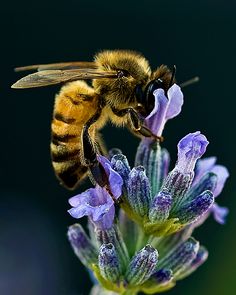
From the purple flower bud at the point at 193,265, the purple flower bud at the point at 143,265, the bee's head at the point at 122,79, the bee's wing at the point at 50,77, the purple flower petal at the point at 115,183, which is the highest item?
the bee's wing at the point at 50,77

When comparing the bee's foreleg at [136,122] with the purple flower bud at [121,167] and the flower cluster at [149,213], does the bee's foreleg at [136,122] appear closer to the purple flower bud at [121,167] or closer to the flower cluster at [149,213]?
the flower cluster at [149,213]

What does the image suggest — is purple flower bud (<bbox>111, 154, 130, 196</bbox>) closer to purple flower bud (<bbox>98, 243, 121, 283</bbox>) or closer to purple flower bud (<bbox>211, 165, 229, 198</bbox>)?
purple flower bud (<bbox>98, 243, 121, 283</bbox>)

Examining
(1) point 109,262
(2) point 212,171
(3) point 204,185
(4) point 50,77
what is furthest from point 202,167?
(4) point 50,77

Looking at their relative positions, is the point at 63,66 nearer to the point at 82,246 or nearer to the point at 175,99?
the point at 175,99

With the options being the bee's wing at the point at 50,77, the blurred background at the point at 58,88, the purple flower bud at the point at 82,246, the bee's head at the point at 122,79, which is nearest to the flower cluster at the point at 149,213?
the purple flower bud at the point at 82,246

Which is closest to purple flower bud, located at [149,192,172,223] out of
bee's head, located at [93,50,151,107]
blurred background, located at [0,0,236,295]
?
bee's head, located at [93,50,151,107]

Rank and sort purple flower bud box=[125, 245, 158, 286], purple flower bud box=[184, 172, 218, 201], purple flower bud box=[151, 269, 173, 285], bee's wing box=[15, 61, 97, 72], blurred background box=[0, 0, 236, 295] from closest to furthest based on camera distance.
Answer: purple flower bud box=[125, 245, 158, 286], purple flower bud box=[151, 269, 173, 285], purple flower bud box=[184, 172, 218, 201], bee's wing box=[15, 61, 97, 72], blurred background box=[0, 0, 236, 295]

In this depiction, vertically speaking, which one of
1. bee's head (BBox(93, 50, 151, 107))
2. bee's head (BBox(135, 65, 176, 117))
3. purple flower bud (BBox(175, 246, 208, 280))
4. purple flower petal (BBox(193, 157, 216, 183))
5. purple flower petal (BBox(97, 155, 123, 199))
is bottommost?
purple flower bud (BBox(175, 246, 208, 280))

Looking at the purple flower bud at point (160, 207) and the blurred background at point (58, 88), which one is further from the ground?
the blurred background at point (58, 88)
